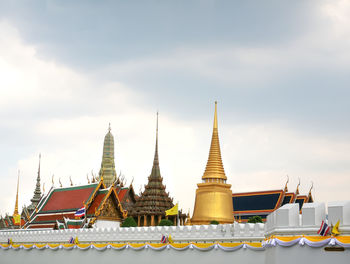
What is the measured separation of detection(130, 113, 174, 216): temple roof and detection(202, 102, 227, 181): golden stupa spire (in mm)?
4068

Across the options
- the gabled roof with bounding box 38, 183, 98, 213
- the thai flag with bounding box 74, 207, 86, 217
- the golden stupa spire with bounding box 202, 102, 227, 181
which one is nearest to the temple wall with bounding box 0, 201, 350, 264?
the thai flag with bounding box 74, 207, 86, 217

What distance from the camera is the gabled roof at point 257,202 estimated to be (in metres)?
47.9

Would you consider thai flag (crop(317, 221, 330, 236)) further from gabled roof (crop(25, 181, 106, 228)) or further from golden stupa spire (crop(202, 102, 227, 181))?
golden stupa spire (crop(202, 102, 227, 181))

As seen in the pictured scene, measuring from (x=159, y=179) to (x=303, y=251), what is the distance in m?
33.8

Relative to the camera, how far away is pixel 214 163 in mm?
48781

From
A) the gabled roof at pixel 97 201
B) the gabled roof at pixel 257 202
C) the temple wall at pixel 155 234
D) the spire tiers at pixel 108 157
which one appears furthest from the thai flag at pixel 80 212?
the spire tiers at pixel 108 157

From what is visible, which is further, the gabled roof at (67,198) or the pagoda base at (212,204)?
the pagoda base at (212,204)

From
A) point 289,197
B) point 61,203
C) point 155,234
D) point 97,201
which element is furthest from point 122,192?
point 155,234

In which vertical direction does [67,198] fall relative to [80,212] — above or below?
above

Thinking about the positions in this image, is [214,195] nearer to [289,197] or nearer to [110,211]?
[289,197]

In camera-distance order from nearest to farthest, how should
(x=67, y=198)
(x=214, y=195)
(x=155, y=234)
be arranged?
(x=155, y=234), (x=67, y=198), (x=214, y=195)

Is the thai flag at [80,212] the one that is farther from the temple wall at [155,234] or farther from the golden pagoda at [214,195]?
the golden pagoda at [214,195]

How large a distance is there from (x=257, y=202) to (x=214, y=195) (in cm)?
450

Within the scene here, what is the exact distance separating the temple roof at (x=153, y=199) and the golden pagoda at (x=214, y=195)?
9.07ft
